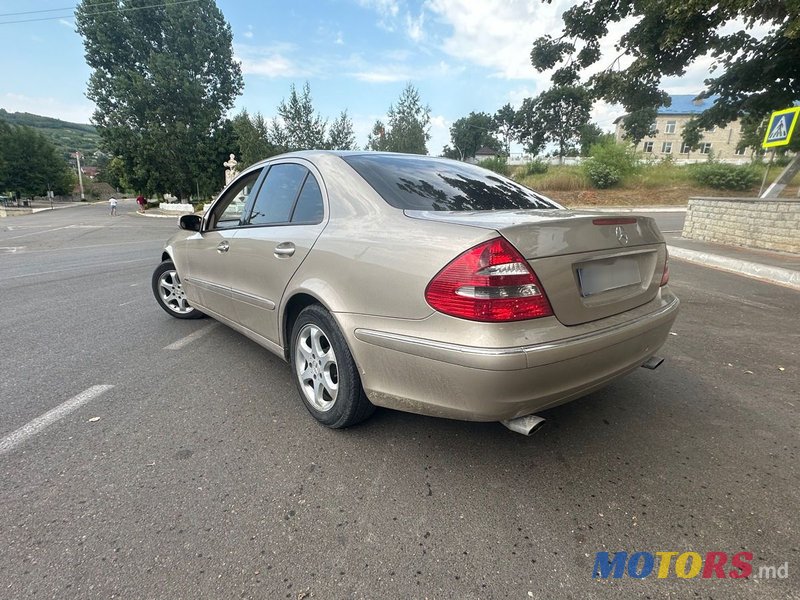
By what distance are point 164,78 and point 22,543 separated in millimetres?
37426

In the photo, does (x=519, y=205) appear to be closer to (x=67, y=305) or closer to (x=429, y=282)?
(x=429, y=282)

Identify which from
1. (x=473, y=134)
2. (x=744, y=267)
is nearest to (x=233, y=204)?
(x=744, y=267)

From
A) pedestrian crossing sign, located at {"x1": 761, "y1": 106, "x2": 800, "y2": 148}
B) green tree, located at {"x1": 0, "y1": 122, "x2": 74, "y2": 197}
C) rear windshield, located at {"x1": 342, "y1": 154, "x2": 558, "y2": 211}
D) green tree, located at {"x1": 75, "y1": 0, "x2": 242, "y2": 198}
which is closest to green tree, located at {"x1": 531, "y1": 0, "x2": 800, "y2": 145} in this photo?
pedestrian crossing sign, located at {"x1": 761, "y1": 106, "x2": 800, "y2": 148}

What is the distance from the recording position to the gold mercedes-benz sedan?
1695 mm

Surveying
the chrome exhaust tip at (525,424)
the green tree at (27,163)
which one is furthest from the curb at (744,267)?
the green tree at (27,163)

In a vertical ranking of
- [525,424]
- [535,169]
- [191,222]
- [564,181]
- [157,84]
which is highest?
[157,84]

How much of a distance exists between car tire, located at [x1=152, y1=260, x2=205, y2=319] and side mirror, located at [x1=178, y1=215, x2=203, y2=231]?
2.68 ft

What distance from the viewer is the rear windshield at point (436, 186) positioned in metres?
2.32

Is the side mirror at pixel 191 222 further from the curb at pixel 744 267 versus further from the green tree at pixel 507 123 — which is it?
the green tree at pixel 507 123

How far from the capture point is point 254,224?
10.0ft

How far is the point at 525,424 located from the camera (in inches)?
71.8

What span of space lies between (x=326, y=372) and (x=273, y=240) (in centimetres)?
94

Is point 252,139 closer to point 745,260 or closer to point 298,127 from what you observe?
point 298,127

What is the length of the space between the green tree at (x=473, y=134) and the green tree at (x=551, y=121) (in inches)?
331
